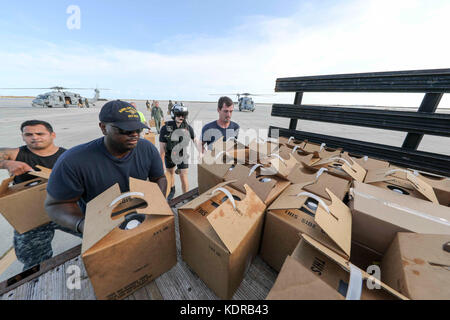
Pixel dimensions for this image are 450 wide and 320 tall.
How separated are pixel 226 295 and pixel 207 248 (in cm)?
29

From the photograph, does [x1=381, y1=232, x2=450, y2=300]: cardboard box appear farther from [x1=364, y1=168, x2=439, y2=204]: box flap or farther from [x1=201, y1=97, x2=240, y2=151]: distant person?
[x1=201, y1=97, x2=240, y2=151]: distant person

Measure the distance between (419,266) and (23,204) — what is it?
9.47 feet

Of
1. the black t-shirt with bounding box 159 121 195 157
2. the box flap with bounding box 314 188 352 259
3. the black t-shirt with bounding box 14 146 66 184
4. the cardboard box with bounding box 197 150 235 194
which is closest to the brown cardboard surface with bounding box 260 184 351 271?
the box flap with bounding box 314 188 352 259

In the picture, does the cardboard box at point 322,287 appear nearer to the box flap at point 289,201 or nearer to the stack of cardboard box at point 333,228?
the stack of cardboard box at point 333,228

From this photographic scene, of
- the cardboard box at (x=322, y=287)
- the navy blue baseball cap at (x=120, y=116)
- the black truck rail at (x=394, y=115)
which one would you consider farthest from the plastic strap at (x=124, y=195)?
the black truck rail at (x=394, y=115)

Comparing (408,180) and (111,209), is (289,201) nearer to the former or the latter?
(111,209)

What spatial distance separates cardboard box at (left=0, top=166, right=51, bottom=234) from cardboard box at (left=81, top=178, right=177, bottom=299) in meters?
1.18

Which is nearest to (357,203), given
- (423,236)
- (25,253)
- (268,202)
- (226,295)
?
(423,236)

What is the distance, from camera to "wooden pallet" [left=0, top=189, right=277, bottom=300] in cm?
80

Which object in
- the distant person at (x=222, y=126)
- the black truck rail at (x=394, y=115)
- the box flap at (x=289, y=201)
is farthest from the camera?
the distant person at (x=222, y=126)

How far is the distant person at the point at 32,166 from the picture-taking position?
157 cm

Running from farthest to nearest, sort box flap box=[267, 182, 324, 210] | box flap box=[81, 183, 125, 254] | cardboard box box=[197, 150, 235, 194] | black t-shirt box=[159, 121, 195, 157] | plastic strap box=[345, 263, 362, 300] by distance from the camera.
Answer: black t-shirt box=[159, 121, 195, 157] → cardboard box box=[197, 150, 235, 194] → box flap box=[267, 182, 324, 210] → box flap box=[81, 183, 125, 254] → plastic strap box=[345, 263, 362, 300]

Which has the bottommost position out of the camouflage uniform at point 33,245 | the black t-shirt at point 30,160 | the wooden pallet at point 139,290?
the camouflage uniform at point 33,245

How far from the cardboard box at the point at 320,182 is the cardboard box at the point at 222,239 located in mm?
508
